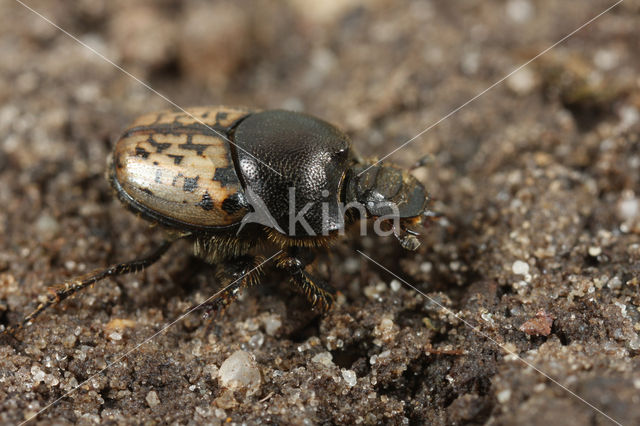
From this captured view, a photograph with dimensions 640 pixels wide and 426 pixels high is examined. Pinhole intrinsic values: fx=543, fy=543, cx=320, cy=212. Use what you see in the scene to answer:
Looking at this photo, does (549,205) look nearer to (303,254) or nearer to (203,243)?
(303,254)

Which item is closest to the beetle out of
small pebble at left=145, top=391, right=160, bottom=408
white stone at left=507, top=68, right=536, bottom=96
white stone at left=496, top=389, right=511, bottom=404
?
small pebble at left=145, top=391, right=160, bottom=408

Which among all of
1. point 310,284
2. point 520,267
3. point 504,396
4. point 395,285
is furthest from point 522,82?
point 504,396

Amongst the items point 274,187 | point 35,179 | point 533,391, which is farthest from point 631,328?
point 35,179

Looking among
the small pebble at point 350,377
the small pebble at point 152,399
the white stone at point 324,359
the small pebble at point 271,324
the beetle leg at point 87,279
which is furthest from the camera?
the small pebble at point 271,324

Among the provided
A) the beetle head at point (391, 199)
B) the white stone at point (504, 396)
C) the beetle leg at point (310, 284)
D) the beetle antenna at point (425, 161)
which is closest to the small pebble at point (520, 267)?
the beetle head at point (391, 199)

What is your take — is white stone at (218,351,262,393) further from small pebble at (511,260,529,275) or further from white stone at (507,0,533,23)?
white stone at (507,0,533,23)

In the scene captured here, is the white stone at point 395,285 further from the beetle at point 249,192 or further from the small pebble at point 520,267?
the small pebble at point 520,267

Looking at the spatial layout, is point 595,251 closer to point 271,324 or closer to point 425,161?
point 425,161
